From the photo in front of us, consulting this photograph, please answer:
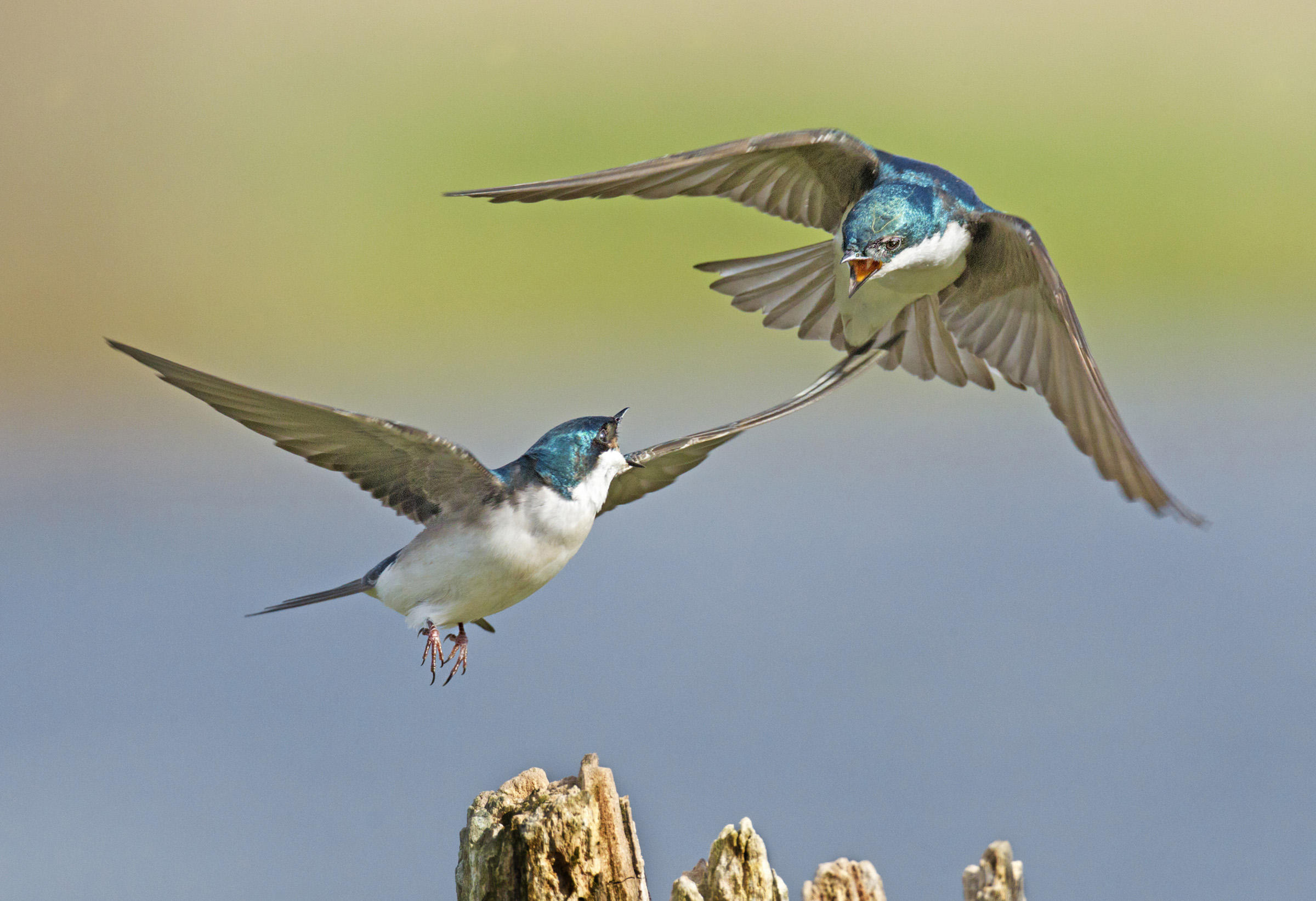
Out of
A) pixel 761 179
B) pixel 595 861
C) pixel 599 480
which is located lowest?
pixel 595 861

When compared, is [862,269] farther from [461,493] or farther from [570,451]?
[461,493]

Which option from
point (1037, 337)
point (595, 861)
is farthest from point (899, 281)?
point (595, 861)

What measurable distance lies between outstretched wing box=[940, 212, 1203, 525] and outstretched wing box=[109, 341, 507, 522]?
1.39m

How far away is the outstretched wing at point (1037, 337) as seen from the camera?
314cm

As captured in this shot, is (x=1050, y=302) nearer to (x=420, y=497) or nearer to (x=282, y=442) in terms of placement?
(x=420, y=497)

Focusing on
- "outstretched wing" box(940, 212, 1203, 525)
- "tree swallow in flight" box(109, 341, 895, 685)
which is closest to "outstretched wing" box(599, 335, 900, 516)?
"tree swallow in flight" box(109, 341, 895, 685)

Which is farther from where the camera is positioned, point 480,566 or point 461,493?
point 461,493

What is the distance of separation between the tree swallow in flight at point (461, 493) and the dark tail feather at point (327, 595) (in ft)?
0.21

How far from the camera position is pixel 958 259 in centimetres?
336

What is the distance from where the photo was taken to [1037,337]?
3459mm

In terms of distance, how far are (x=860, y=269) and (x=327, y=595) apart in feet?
4.66

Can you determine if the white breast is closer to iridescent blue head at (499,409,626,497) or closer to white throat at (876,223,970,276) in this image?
white throat at (876,223,970,276)

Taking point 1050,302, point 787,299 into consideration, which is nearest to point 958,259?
point 1050,302

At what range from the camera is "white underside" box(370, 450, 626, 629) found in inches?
104
